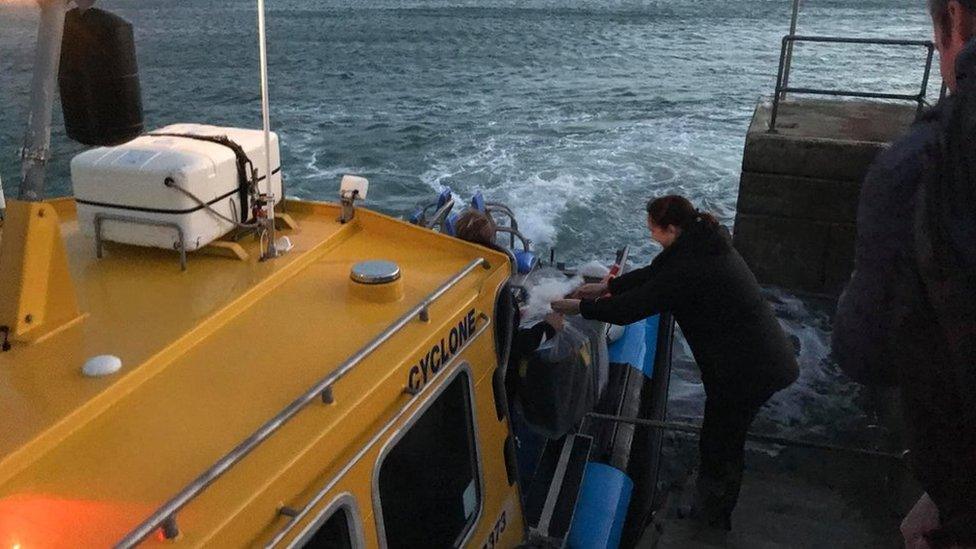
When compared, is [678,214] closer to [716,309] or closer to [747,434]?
[716,309]

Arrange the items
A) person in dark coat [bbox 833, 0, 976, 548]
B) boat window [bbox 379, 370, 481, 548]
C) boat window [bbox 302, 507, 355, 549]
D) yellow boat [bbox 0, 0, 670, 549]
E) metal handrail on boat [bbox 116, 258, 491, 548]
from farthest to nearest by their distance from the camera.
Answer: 1. boat window [bbox 379, 370, 481, 548]
2. boat window [bbox 302, 507, 355, 549]
3. yellow boat [bbox 0, 0, 670, 549]
4. metal handrail on boat [bbox 116, 258, 491, 548]
5. person in dark coat [bbox 833, 0, 976, 548]

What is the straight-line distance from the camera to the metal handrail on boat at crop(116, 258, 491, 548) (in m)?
1.66

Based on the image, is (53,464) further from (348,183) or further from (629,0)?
(629,0)

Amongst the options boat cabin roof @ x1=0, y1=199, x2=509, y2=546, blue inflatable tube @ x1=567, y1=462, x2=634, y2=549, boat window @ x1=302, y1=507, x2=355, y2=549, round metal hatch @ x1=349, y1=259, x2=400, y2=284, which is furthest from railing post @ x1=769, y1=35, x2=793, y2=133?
boat window @ x1=302, y1=507, x2=355, y2=549

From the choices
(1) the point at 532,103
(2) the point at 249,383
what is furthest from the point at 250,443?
(1) the point at 532,103

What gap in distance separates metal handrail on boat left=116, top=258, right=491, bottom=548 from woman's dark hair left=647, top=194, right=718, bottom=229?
164 centimetres

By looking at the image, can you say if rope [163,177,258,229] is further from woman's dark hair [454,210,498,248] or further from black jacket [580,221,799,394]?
black jacket [580,221,799,394]

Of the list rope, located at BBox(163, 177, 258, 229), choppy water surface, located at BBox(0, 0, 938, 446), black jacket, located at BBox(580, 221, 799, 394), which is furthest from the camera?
choppy water surface, located at BBox(0, 0, 938, 446)

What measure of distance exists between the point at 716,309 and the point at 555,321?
31.0 inches

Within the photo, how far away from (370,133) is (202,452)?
16834 mm

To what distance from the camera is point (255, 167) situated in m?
3.30

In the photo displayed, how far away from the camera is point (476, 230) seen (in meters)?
4.05

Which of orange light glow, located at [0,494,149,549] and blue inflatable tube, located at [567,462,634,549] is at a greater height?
orange light glow, located at [0,494,149,549]

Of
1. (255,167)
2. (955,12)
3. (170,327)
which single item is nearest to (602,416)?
(255,167)
